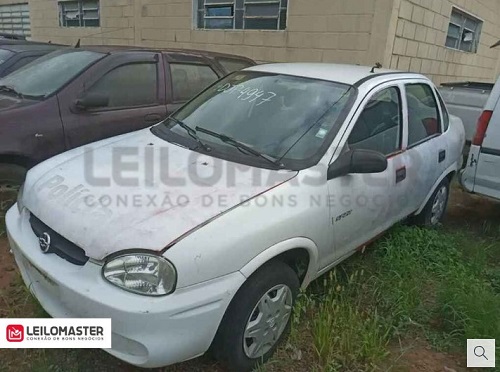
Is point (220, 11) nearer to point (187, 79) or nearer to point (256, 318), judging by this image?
point (187, 79)

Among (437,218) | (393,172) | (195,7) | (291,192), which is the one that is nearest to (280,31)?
(195,7)

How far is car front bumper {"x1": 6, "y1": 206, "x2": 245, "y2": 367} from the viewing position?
171 cm

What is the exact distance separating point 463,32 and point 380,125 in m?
8.48

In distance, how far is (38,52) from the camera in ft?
19.3

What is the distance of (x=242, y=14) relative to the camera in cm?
799

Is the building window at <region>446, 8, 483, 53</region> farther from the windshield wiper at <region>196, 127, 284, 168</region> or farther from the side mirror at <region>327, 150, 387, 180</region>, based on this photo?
the windshield wiper at <region>196, 127, 284, 168</region>

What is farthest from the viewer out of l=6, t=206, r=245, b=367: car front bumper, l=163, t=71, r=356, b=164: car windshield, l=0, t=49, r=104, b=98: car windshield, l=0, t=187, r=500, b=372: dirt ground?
l=0, t=49, r=104, b=98: car windshield

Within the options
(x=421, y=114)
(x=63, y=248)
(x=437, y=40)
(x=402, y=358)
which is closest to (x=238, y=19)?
(x=437, y=40)

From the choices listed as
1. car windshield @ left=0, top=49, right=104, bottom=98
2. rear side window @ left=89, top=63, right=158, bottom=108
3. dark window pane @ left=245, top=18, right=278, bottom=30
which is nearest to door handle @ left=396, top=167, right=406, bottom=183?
rear side window @ left=89, top=63, right=158, bottom=108

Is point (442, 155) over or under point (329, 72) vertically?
under

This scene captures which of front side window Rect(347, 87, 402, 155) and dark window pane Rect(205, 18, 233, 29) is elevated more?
dark window pane Rect(205, 18, 233, 29)

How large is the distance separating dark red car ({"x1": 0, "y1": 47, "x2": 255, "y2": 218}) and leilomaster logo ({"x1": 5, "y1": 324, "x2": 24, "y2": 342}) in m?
1.71

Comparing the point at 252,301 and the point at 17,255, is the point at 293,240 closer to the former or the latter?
the point at 252,301

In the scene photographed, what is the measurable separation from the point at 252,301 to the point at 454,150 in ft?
9.75
